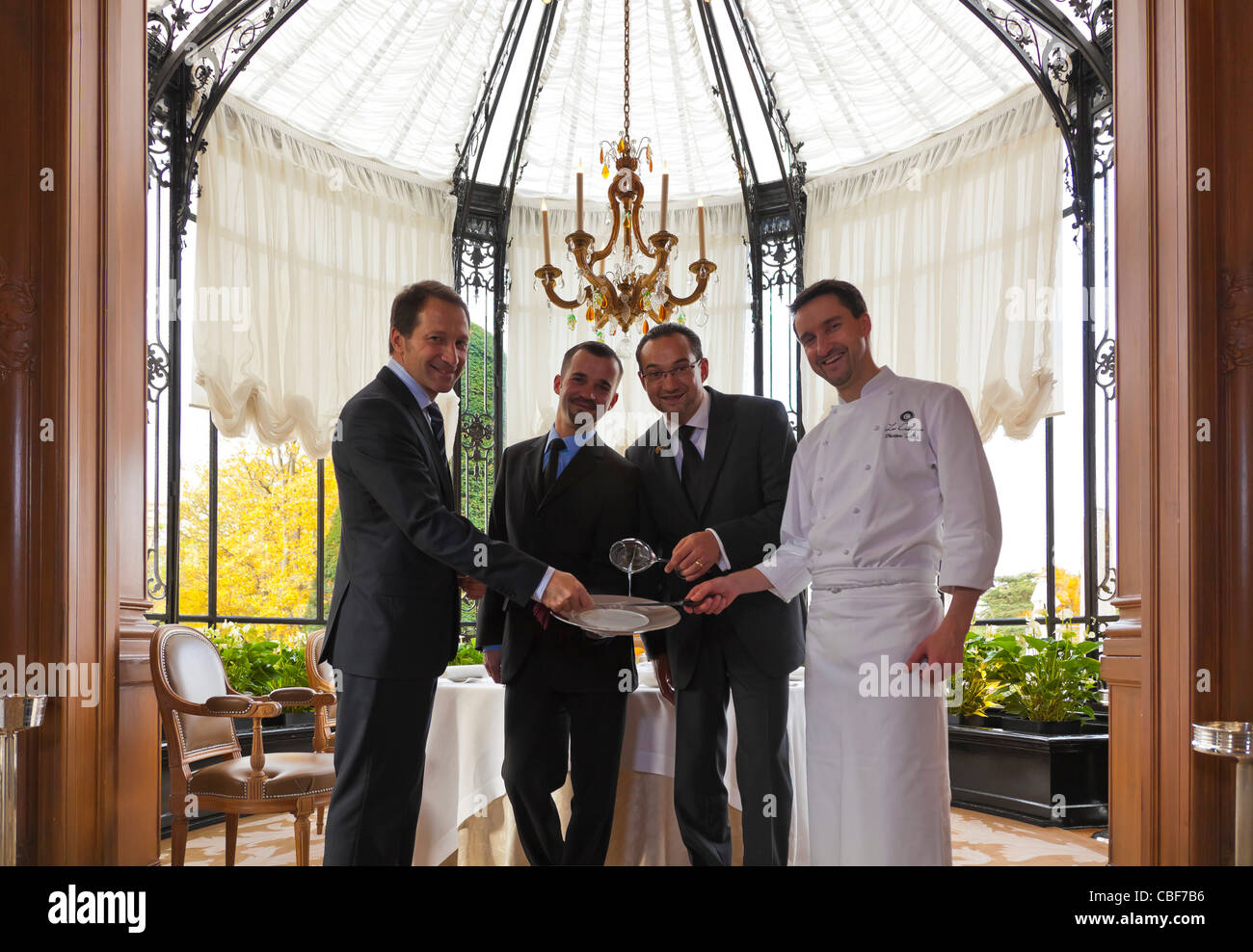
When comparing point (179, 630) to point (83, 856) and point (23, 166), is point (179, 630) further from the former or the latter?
point (23, 166)

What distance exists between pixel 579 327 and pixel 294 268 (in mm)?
2131

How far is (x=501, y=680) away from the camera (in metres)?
3.11

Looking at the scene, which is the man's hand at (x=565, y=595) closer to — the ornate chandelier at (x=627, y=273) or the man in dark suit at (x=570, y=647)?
the man in dark suit at (x=570, y=647)

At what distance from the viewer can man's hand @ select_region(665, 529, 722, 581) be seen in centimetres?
291

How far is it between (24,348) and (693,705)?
2.05 meters

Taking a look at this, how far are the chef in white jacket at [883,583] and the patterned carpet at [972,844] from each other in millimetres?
2119

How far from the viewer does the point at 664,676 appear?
3.30m

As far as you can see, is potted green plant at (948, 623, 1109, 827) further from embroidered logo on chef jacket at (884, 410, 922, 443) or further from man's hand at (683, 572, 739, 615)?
embroidered logo on chef jacket at (884, 410, 922, 443)

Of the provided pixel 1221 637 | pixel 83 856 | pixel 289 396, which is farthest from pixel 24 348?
pixel 289 396

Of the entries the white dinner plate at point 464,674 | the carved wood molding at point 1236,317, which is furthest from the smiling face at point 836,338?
the white dinner plate at point 464,674

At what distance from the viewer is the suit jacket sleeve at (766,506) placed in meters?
3.03

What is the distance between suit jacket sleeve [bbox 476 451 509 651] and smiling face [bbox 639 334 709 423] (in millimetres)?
520

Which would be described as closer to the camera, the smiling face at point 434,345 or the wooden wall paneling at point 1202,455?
the wooden wall paneling at point 1202,455
